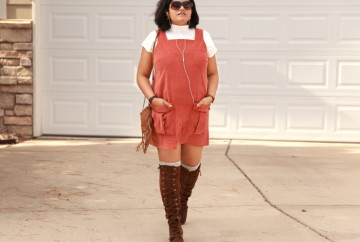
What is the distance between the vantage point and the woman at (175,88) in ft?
12.3

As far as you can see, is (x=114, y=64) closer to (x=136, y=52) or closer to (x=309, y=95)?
(x=136, y=52)

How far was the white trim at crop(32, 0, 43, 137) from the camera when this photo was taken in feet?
27.3

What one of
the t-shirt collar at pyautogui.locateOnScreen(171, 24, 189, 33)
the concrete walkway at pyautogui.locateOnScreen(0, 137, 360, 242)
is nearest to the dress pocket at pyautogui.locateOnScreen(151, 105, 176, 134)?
the t-shirt collar at pyautogui.locateOnScreen(171, 24, 189, 33)

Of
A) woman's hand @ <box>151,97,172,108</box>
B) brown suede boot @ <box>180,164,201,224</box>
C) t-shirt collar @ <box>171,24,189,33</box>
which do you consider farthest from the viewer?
brown suede boot @ <box>180,164,201,224</box>

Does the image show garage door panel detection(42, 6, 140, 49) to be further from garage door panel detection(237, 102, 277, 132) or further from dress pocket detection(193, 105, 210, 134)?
dress pocket detection(193, 105, 210, 134)

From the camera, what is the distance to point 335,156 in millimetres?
7281

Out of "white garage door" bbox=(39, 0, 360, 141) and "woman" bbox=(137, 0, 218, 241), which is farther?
"white garage door" bbox=(39, 0, 360, 141)

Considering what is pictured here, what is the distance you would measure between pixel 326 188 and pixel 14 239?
2.84 metres

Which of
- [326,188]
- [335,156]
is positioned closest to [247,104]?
[335,156]

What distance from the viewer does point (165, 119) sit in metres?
3.79

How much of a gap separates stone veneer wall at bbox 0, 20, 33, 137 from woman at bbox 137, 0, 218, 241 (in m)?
4.75

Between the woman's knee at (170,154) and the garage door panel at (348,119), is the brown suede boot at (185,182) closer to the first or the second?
the woman's knee at (170,154)

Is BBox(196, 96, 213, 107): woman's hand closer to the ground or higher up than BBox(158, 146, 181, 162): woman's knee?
higher up

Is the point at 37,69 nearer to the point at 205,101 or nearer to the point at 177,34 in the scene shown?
the point at 177,34
